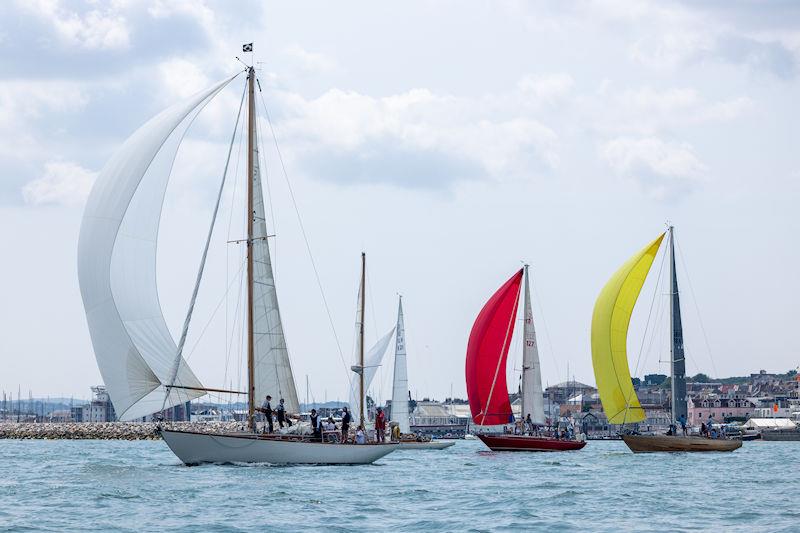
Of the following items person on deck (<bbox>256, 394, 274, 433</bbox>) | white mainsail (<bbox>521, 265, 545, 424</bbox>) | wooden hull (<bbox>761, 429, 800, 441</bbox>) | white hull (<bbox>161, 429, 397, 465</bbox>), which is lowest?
wooden hull (<bbox>761, 429, 800, 441</bbox>)

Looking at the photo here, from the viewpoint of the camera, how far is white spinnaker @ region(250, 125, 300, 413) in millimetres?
42344

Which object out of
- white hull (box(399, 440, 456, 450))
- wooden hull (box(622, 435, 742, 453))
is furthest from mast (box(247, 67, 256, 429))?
white hull (box(399, 440, 456, 450))

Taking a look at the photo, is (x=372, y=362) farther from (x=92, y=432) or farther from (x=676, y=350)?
(x=92, y=432)

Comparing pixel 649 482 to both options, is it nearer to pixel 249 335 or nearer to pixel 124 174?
pixel 249 335

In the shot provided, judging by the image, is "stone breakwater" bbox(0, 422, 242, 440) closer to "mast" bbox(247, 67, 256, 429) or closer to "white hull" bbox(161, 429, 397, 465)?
"mast" bbox(247, 67, 256, 429)

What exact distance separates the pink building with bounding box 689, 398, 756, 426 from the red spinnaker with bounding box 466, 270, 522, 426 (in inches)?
4632

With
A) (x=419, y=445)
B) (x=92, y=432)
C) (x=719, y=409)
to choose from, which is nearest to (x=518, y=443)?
(x=419, y=445)

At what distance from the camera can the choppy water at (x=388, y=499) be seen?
94.1ft

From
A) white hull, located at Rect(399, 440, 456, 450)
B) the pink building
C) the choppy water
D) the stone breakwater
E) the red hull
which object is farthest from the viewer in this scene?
the pink building

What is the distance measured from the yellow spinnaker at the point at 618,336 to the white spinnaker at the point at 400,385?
61.0 feet

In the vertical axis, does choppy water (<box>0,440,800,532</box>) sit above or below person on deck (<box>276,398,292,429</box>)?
below

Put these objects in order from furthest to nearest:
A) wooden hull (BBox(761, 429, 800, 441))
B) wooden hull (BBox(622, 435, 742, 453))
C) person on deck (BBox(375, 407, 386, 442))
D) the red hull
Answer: wooden hull (BBox(761, 429, 800, 441)) → the red hull → wooden hull (BBox(622, 435, 742, 453)) → person on deck (BBox(375, 407, 386, 442))

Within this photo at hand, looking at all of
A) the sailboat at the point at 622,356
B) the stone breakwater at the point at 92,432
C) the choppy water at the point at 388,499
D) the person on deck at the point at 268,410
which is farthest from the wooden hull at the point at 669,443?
the stone breakwater at the point at 92,432

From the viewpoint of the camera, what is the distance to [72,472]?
4512 cm
